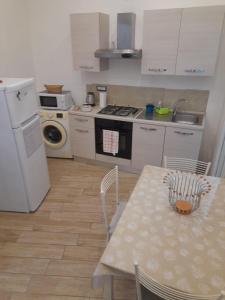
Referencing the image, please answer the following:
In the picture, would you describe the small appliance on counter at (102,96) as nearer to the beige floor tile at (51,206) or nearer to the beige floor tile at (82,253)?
Answer: the beige floor tile at (51,206)

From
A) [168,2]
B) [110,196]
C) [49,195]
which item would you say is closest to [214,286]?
[110,196]

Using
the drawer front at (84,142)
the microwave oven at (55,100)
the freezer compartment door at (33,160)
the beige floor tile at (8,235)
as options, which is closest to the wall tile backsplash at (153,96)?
the microwave oven at (55,100)

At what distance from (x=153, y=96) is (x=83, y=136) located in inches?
49.1

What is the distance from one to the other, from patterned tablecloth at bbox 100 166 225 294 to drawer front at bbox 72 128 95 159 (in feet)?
6.25

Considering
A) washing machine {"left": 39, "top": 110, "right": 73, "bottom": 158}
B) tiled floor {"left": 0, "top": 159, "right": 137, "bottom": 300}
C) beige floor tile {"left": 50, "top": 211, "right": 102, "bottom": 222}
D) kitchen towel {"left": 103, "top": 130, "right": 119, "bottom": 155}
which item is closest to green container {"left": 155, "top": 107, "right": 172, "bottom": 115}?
kitchen towel {"left": 103, "top": 130, "right": 119, "bottom": 155}

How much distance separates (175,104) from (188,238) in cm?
241

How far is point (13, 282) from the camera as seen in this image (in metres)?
1.84

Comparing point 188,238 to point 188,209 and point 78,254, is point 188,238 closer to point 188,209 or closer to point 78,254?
point 188,209

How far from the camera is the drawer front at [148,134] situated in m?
2.94

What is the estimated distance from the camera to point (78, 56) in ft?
10.3

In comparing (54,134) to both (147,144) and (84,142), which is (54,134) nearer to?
(84,142)

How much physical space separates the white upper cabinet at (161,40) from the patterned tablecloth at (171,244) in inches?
72.3

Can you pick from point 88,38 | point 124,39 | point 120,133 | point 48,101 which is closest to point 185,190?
point 120,133

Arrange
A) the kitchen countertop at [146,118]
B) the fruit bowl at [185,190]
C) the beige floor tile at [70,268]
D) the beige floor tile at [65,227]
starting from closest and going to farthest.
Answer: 1. the fruit bowl at [185,190]
2. the beige floor tile at [70,268]
3. the beige floor tile at [65,227]
4. the kitchen countertop at [146,118]
